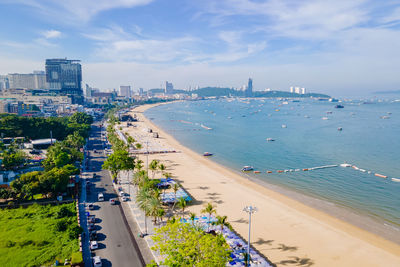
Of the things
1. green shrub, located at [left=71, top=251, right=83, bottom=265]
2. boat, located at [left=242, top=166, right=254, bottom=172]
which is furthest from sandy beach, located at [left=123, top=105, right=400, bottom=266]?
green shrub, located at [left=71, top=251, right=83, bottom=265]

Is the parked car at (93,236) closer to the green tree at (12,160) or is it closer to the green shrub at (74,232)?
the green shrub at (74,232)

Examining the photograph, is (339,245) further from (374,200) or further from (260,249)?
(374,200)

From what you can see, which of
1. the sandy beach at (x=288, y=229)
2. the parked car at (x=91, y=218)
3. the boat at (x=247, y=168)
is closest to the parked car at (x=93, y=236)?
the parked car at (x=91, y=218)

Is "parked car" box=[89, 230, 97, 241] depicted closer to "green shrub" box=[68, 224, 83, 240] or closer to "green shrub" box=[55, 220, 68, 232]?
"green shrub" box=[68, 224, 83, 240]

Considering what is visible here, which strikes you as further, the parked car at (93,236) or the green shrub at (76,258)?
the parked car at (93,236)

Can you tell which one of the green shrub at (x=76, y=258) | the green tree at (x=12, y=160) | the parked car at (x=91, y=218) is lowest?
the parked car at (x=91, y=218)

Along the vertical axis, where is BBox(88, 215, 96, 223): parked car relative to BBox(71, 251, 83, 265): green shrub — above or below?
below

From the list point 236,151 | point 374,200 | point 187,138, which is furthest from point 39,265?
point 187,138

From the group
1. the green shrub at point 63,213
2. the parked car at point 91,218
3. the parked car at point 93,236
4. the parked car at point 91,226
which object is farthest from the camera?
the green shrub at point 63,213
